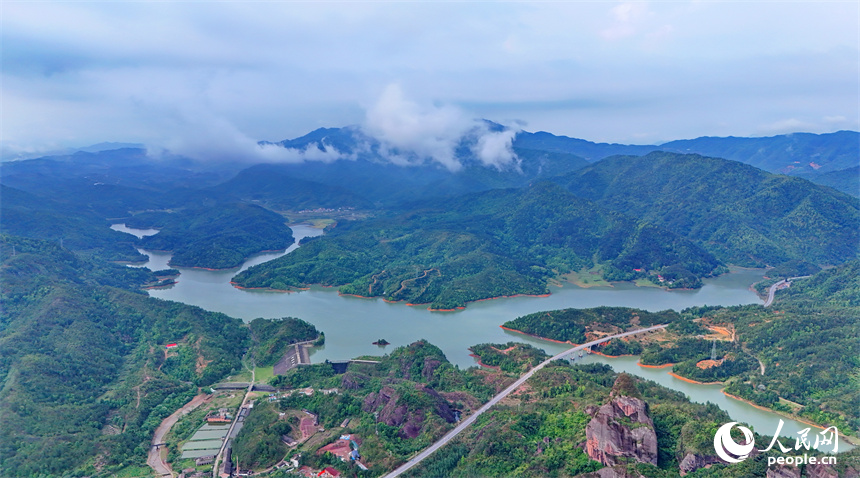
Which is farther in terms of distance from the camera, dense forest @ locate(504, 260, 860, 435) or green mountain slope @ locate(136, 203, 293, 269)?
green mountain slope @ locate(136, 203, 293, 269)

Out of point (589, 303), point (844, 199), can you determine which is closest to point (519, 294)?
point (589, 303)

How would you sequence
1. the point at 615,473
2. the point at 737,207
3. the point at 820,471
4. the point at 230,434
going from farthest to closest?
the point at 737,207 → the point at 230,434 → the point at 615,473 → the point at 820,471

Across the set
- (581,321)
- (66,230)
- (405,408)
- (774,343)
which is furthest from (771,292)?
(66,230)

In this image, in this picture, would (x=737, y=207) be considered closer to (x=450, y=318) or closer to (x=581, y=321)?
(x=581, y=321)

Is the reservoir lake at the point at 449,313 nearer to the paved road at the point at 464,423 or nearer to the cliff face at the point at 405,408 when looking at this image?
the paved road at the point at 464,423

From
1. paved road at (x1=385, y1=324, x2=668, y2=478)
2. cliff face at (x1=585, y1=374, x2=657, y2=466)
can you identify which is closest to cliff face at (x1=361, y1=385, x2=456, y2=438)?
paved road at (x1=385, y1=324, x2=668, y2=478)

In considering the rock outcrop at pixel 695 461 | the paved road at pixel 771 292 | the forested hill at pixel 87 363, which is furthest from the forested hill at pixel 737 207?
the forested hill at pixel 87 363

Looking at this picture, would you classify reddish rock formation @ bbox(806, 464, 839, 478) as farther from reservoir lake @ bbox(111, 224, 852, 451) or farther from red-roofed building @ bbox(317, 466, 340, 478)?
red-roofed building @ bbox(317, 466, 340, 478)
